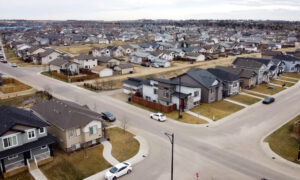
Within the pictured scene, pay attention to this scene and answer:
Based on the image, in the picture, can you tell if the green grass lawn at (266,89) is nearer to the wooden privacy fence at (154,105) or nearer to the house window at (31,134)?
the wooden privacy fence at (154,105)

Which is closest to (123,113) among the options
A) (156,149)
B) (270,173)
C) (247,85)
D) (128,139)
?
(128,139)

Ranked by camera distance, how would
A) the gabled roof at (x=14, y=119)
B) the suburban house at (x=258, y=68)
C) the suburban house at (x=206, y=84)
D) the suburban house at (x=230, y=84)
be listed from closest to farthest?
the gabled roof at (x=14, y=119)
the suburban house at (x=206, y=84)
the suburban house at (x=230, y=84)
the suburban house at (x=258, y=68)

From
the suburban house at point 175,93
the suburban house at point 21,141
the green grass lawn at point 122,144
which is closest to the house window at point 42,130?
the suburban house at point 21,141

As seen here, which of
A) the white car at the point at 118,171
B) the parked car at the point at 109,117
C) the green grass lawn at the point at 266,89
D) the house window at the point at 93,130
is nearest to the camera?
the white car at the point at 118,171

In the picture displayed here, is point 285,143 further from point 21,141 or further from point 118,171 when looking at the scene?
point 21,141

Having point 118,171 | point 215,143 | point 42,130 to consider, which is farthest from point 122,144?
point 215,143

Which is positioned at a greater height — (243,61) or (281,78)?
(243,61)

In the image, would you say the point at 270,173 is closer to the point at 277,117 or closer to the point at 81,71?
the point at 277,117

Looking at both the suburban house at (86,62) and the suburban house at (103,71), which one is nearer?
the suburban house at (103,71)
